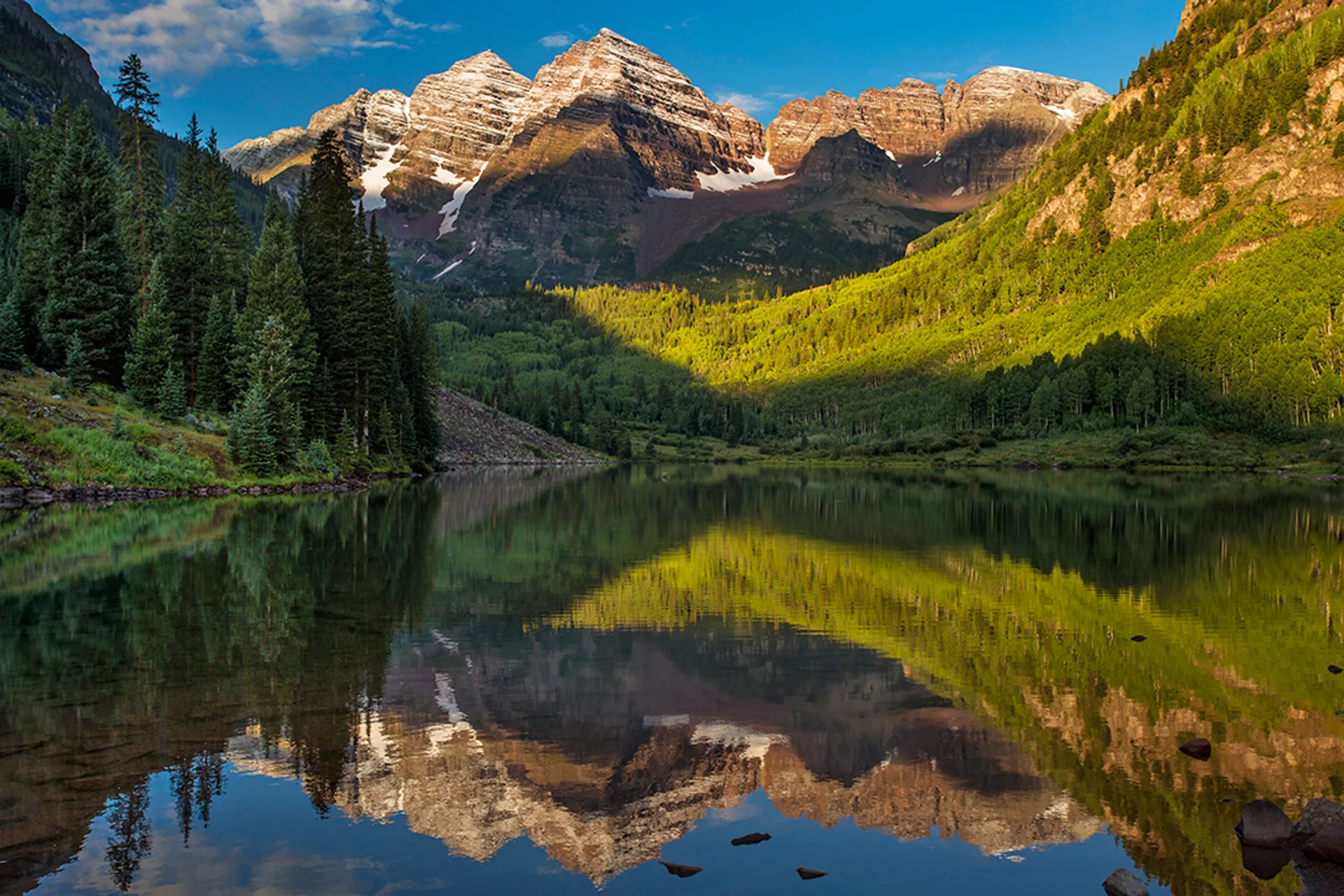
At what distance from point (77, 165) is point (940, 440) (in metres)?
153

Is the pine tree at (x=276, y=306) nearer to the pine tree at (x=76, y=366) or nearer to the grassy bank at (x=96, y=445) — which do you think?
the grassy bank at (x=96, y=445)

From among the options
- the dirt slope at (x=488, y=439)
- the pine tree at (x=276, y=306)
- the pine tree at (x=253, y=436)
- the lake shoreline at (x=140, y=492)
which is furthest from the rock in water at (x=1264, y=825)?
the dirt slope at (x=488, y=439)

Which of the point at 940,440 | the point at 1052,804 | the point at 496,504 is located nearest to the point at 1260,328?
the point at 940,440

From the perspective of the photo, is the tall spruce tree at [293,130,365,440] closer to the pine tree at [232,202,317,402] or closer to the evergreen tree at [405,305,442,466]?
the pine tree at [232,202,317,402]

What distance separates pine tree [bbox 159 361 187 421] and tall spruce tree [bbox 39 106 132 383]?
556 centimetres

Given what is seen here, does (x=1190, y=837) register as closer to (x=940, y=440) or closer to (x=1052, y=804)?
(x=1052, y=804)

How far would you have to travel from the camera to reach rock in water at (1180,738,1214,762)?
41.5 ft

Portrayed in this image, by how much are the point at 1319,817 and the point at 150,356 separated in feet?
236

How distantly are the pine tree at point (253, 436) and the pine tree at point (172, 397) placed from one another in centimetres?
382

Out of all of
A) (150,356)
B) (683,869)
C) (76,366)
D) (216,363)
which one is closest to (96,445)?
(76,366)

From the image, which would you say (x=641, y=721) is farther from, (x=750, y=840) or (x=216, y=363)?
(x=216, y=363)

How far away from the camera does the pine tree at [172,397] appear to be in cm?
6319

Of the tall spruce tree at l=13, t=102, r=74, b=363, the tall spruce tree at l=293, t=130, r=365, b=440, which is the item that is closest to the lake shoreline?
the tall spruce tree at l=293, t=130, r=365, b=440

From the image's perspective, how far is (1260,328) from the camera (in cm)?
14875
